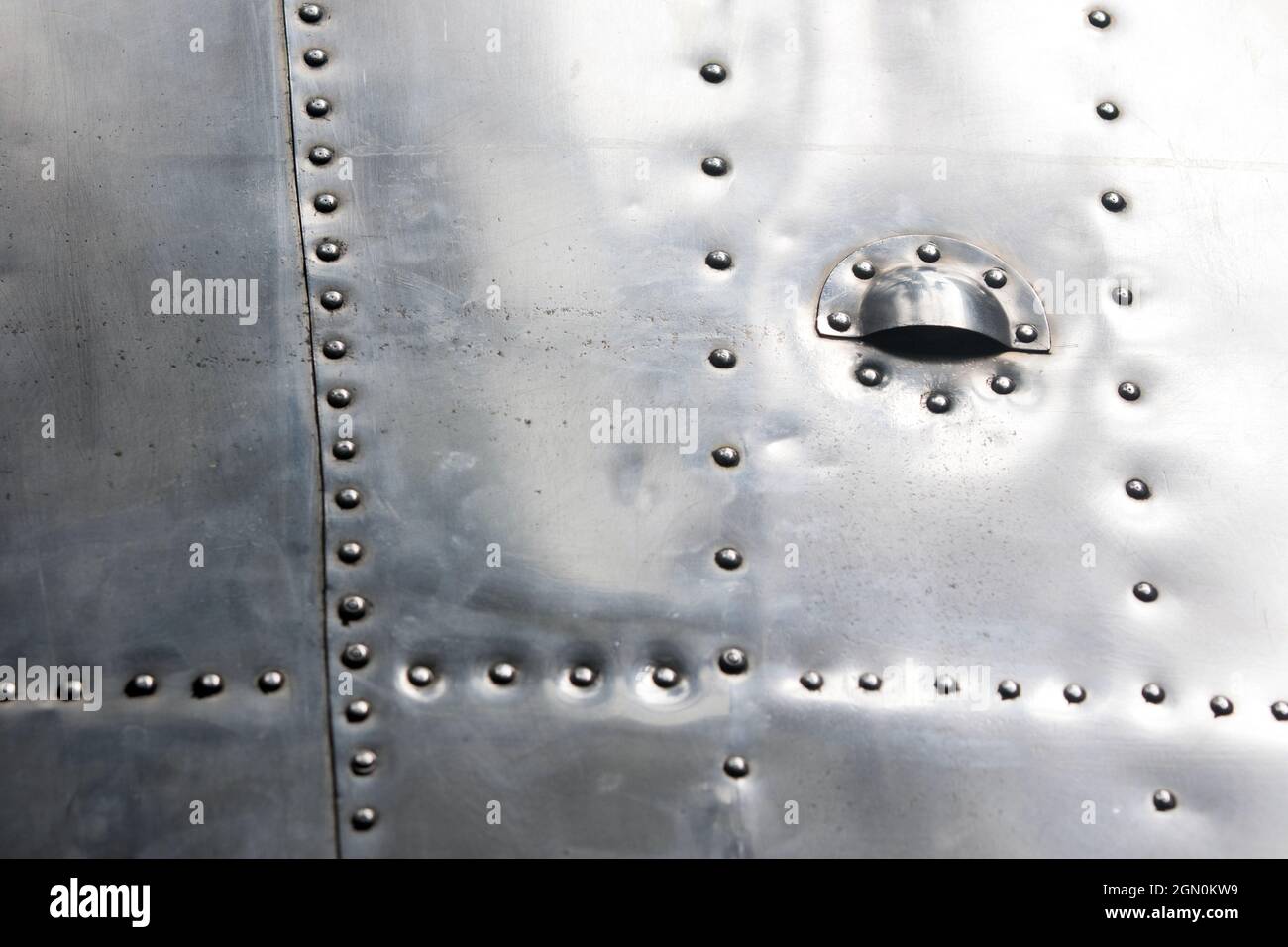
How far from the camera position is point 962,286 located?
1.57m

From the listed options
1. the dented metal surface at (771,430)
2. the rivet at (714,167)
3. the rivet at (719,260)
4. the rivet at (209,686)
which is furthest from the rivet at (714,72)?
the rivet at (209,686)

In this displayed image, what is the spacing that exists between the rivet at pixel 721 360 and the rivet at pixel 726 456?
11cm

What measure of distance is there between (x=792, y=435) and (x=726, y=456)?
3.4 inches

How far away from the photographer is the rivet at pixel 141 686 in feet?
4.45

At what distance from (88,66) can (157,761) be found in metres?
0.92

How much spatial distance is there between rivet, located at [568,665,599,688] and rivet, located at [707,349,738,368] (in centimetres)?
41

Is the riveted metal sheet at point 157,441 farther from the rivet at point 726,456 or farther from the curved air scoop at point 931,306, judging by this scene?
the curved air scoop at point 931,306

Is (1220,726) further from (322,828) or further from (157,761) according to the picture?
(157,761)

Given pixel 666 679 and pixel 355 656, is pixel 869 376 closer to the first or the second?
pixel 666 679

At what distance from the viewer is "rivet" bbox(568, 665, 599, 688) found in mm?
1389

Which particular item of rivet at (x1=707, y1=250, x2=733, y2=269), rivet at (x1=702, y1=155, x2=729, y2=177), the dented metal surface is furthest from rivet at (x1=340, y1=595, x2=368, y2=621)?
rivet at (x1=702, y1=155, x2=729, y2=177)

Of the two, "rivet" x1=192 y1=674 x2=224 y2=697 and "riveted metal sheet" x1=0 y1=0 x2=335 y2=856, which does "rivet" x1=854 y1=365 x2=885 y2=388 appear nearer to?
"riveted metal sheet" x1=0 y1=0 x2=335 y2=856

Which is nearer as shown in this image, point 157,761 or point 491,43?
point 157,761
